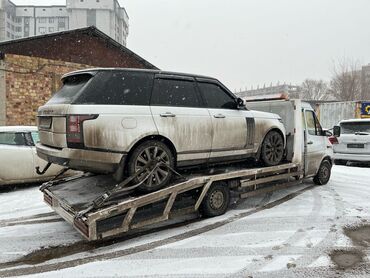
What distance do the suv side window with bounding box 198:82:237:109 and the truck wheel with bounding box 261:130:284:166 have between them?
0.98 m

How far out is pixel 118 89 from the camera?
4.64 metres

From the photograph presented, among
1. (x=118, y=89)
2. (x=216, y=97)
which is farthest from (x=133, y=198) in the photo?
(x=216, y=97)

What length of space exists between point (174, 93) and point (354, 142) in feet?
28.8

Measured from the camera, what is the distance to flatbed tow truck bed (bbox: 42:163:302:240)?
14.1 feet

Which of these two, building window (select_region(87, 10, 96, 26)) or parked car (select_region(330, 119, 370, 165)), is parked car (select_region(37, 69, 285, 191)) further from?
building window (select_region(87, 10, 96, 26))

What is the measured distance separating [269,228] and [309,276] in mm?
1478

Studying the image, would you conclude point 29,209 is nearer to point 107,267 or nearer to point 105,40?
point 107,267

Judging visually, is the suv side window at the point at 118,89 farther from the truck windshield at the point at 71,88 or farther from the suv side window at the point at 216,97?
the suv side window at the point at 216,97

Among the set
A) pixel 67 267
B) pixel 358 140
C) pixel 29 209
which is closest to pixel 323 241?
pixel 67 267

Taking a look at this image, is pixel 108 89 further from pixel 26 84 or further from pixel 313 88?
pixel 313 88

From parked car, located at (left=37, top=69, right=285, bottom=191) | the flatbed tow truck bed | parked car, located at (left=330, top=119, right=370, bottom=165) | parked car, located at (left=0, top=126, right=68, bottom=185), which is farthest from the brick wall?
parked car, located at (left=330, top=119, right=370, bottom=165)

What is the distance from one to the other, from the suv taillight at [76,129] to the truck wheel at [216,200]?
213 centimetres

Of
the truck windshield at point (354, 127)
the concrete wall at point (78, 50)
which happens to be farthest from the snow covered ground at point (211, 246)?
the concrete wall at point (78, 50)

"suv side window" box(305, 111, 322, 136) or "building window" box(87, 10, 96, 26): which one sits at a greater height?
"building window" box(87, 10, 96, 26)
